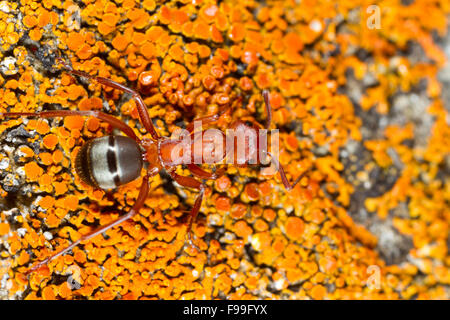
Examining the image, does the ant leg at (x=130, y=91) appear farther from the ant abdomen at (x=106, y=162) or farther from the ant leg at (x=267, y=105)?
the ant leg at (x=267, y=105)

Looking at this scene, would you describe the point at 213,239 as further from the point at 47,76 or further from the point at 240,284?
the point at 47,76

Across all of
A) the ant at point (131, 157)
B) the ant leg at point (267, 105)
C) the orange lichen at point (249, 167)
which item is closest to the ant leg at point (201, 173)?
the ant at point (131, 157)

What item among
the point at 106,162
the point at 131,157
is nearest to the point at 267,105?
the point at 131,157

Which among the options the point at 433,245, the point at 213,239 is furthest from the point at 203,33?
the point at 433,245

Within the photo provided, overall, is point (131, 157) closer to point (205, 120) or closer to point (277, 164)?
point (205, 120)

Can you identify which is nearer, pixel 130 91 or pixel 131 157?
pixel 131 157

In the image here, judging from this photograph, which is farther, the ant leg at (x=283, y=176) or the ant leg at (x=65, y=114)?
the ant leg at (x=283, y=176)

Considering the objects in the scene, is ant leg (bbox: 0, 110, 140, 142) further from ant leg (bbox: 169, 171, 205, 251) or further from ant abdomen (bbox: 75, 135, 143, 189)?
ant leg (bbox: 169, 171, 205, 251)

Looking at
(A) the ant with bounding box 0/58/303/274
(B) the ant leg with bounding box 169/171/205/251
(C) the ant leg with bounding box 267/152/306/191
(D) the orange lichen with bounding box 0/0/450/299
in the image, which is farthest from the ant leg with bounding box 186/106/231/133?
(C) the ant leg with bounding box 267/152/306/191
